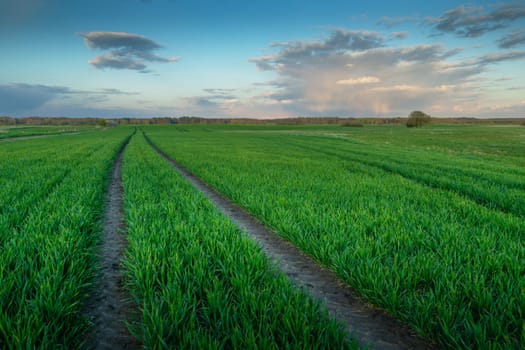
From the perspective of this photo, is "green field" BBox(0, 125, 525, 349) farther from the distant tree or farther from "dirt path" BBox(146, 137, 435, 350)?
the distant tree

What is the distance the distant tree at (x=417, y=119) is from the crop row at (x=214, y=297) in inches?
5839

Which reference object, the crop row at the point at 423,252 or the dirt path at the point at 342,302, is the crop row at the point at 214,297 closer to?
the dirt path at the point at 342,302

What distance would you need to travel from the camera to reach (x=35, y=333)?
8.10ft

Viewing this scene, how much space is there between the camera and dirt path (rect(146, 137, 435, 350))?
2789mm

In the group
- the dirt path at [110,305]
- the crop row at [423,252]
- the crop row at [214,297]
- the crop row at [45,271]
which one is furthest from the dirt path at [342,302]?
the crop row at [45,271]

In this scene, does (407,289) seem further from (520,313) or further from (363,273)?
(520,313)

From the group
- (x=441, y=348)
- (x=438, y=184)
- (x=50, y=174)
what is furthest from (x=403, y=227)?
(x=50, y=174)

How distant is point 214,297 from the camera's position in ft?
9.66

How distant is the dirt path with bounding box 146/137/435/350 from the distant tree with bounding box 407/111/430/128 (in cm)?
14732

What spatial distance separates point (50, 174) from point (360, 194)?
12.7 m

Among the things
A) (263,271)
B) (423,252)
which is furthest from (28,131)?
(423,252)

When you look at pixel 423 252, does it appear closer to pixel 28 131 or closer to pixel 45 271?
pixel 45 271

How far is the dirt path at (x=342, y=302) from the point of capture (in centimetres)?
279

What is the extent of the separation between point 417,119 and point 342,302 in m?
151
